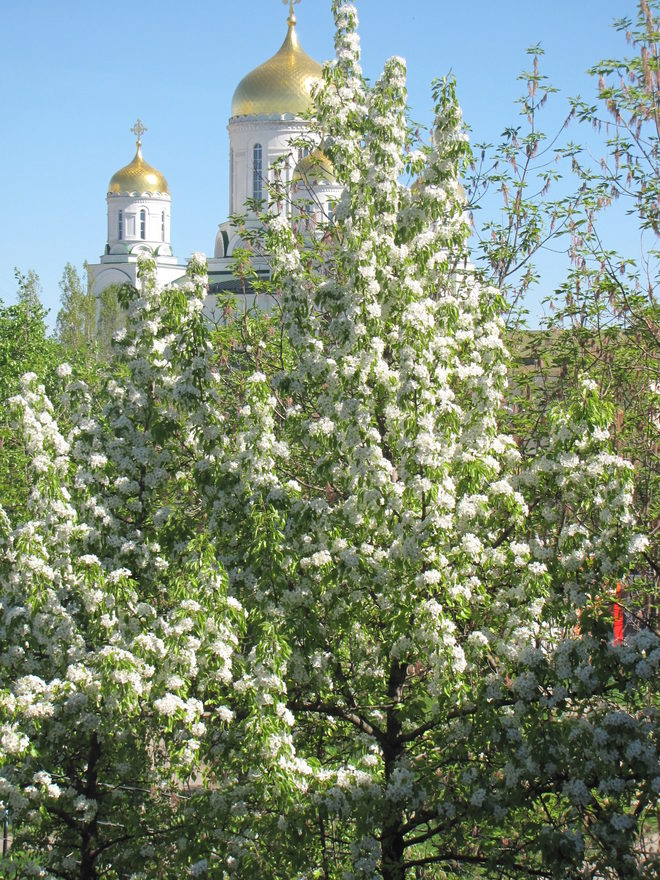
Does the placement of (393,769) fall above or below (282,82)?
below

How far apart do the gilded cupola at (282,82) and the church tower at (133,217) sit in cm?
1692

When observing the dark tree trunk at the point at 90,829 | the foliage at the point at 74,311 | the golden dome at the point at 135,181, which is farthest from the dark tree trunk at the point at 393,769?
the golden dome at the point at 135,181

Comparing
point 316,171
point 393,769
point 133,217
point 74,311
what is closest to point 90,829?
point 393,769

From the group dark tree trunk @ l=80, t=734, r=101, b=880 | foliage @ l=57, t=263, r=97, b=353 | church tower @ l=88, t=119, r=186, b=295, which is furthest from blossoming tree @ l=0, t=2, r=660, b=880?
church tower @ l=88, t=119, r=186, b=295

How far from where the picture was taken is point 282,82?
51000 mm

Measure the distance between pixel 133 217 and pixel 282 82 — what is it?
19.9m

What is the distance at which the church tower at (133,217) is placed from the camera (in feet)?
221

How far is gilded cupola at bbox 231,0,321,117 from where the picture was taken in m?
50.8

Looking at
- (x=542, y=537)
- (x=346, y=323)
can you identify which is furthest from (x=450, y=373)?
(x=542, y=537)

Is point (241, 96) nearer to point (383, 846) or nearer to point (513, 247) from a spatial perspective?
point (513, 247)

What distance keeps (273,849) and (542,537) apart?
279 centimetres

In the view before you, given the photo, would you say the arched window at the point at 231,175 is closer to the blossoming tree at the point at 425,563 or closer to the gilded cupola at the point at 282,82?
the gilded cupola at the point at 282,82

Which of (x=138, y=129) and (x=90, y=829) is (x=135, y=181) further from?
(x=90, y=829)

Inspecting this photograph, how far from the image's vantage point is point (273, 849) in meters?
6.05
